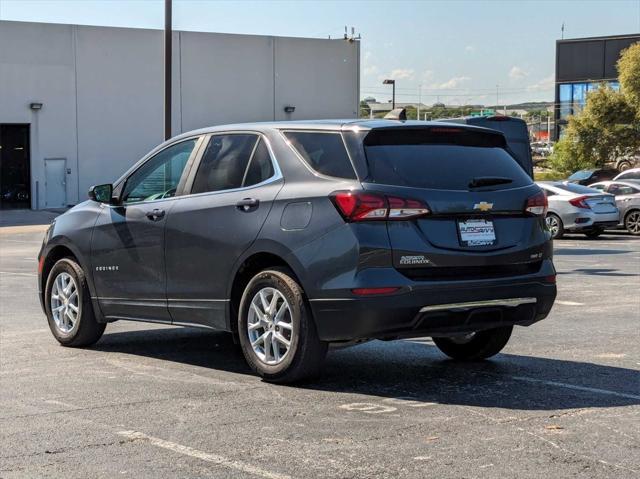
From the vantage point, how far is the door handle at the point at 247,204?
740 centimetres

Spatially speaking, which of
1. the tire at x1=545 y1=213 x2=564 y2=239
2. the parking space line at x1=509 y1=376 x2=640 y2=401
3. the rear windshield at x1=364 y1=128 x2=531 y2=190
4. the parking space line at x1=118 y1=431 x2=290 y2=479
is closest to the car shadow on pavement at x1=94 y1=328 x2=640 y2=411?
the parking space line at x1=509 y1=376 x2=640 y2=401

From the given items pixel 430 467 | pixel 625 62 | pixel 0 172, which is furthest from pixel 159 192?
pixel 625 62

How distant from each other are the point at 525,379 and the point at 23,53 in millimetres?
40931

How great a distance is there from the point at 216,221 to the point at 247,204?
0.36 m

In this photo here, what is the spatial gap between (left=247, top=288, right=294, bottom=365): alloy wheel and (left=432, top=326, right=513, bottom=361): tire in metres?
1.70

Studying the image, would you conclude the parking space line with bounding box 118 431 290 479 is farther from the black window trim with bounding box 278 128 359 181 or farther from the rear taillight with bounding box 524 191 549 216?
the rear taillight with bounding box 524 191 549 216

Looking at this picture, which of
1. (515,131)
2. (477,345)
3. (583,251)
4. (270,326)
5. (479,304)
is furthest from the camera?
(515,131)

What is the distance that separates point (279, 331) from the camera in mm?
7191

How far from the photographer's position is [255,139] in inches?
307

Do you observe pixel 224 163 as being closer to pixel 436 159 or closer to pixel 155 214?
pixel 155 214

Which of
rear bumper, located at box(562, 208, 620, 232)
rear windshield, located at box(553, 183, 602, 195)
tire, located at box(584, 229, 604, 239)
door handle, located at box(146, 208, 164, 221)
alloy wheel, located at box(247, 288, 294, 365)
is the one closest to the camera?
alloy wheel, located at box(247, 288, 294, 365)

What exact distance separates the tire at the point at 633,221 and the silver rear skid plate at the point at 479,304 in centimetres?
2120

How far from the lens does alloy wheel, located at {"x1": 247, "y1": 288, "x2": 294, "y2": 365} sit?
→ 7.15m

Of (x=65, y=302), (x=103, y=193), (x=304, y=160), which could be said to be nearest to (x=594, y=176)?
(x=65, y=302)
